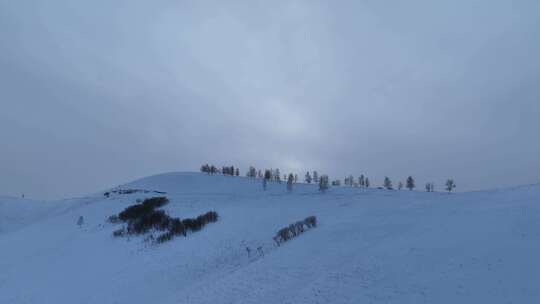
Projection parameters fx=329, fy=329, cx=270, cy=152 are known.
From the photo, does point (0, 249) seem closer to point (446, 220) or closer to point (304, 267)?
point (304, 267)

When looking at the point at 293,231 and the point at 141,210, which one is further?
the point at 141,210

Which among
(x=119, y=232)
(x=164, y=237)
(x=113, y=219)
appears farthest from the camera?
(x=113, y=219)

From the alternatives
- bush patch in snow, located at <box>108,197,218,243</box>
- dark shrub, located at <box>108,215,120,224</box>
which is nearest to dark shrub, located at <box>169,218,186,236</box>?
bush patch in snow, located at <box>108,197,218,243</box>

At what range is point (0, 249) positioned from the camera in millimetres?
33312

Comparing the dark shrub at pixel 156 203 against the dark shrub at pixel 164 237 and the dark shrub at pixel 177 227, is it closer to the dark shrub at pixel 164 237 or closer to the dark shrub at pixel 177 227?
the dark shrub at pixel 177 227

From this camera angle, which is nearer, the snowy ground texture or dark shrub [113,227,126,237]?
the snowy ground texture

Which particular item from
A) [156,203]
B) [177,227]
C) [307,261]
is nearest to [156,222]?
[177,227]

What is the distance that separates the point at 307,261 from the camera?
18.0 metres

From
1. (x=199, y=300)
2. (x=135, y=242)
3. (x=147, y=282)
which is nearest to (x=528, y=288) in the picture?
(x=199, y=300)

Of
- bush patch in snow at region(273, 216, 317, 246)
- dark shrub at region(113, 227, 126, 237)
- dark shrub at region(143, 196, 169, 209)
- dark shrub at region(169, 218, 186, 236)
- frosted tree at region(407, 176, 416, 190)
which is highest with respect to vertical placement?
frosted tree at region(407, 176, 416, 190)

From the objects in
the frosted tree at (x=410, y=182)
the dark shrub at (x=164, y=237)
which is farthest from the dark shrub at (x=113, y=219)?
the frosted tree at (x=410, y=182)

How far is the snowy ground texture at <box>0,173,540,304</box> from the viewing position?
13.2m

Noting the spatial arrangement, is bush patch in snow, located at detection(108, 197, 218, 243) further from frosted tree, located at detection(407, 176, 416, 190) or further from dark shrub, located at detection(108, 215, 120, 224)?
frosted tree, located at detection(407, 176, 416, 190)

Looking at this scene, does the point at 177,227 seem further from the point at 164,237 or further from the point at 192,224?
the point at 164,237
